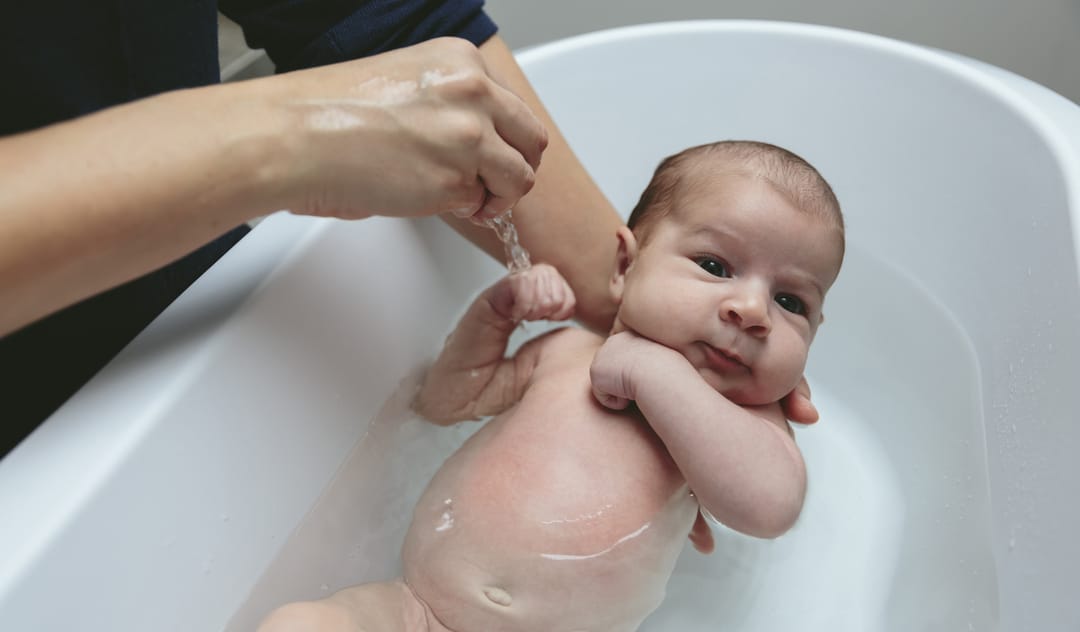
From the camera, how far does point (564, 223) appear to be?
1.07 meters

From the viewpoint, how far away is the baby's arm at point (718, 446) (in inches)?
30.8

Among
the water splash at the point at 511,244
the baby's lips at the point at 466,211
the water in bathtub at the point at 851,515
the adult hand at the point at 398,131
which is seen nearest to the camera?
the adult hand at the point at 398,131

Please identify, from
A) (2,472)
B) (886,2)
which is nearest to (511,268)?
(2,472)

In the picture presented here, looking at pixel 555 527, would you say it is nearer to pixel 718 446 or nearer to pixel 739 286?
pixel 718 446

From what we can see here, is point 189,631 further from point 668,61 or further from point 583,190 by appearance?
point 668,61

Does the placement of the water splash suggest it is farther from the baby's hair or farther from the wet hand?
the wet hand

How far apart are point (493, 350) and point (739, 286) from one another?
12.6 inches

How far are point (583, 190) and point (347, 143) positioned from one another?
48cm

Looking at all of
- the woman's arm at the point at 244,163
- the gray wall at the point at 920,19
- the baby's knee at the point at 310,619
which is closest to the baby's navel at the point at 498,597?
the baby's knee at the point at 310,619

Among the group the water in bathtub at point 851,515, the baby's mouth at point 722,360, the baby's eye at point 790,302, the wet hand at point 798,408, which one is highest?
the baby's eye at point 790,302

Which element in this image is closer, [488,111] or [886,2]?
[488,111]

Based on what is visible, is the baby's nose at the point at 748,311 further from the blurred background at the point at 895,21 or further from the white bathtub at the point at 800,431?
the blurred background at the point at 895,21

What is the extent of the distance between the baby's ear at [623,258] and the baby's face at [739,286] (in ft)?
0.19

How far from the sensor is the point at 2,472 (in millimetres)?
637
